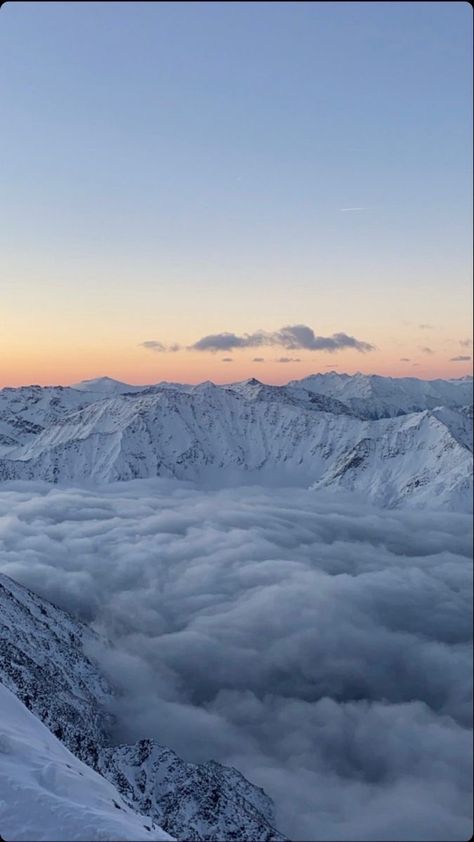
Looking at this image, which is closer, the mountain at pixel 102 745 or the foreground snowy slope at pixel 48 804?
the foreground snowy slope at pixel 48 804

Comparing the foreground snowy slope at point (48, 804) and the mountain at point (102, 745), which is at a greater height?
the foreground snowy slope at point (48, 804)

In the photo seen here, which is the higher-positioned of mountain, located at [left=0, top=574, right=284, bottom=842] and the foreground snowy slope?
the foreground snowy slope

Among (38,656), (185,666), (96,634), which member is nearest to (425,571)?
(185,666)

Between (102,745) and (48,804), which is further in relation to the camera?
(102,745)

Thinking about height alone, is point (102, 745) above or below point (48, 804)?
below

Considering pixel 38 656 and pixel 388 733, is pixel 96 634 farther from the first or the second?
pixel 388 733

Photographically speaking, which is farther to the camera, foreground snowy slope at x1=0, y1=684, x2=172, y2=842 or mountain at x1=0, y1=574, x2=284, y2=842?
mountain at x1=0, y1=574, x2=284, y2=842
